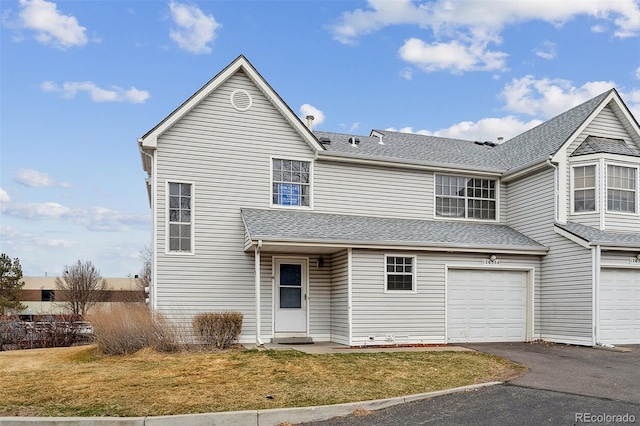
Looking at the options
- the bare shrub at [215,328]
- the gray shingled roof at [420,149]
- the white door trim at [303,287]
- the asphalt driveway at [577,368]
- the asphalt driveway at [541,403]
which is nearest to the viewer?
the asphalt driveway at [541,403]

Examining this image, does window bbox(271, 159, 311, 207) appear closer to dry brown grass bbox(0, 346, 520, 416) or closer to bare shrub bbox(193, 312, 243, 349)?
bare shrub bbox(193, 312, 243, 349)

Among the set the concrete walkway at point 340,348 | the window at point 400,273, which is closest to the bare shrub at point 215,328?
the concrete walkway at point 340,348

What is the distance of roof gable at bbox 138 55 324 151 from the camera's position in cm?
1575

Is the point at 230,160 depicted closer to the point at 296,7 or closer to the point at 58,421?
the point at 296,7

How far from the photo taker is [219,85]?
54.7ft

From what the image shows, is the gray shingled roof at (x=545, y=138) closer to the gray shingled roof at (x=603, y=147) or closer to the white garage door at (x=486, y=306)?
the gray shingled roof at (x=603, y=147)

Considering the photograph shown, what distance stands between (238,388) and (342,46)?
12.8 metres

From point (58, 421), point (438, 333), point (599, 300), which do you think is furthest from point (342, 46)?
point (58, 421)

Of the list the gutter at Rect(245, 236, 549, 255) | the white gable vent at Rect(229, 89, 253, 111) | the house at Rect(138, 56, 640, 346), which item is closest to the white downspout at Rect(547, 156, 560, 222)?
the house at Rect(138, 56, 640, 346)

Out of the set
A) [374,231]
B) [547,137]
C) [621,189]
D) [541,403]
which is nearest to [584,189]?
[621,189]

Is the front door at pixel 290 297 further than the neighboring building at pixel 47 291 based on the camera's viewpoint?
No

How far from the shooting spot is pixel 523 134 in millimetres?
22203

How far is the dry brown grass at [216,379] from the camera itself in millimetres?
8219

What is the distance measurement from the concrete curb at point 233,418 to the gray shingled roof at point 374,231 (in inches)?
275
